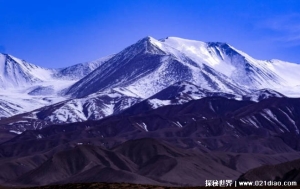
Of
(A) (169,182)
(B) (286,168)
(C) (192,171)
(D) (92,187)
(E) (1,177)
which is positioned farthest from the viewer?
(E) (1,177)

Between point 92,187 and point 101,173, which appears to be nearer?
point 92,187

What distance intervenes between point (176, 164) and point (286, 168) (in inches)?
1499

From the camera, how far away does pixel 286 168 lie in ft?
506

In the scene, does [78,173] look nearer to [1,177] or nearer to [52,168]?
[52,168]

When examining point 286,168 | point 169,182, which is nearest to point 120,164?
point 169,182

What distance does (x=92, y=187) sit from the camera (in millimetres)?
52938

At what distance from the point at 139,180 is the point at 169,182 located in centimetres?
957

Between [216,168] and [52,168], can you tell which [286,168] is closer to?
[216,168]

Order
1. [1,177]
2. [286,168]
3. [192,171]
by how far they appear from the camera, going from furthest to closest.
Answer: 1. [1,177]
2. [192,171]
3. [286,168]

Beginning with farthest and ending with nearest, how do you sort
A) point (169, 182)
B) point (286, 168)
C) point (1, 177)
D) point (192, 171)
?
point (1, 177)
point (192, 171)
point (169, 182)
point (286, 168)

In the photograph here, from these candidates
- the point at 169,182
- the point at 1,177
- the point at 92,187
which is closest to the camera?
the point at 92,187

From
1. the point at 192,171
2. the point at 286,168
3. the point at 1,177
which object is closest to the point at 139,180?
the point at 192,171

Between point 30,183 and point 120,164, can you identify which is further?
point 120,164

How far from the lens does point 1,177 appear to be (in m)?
195
